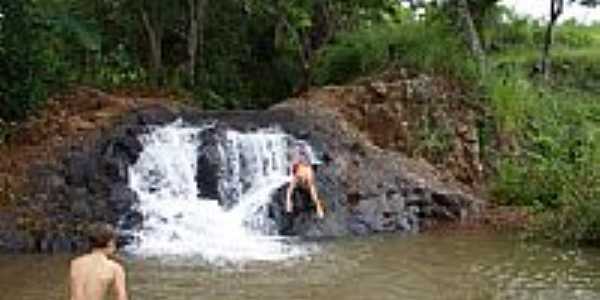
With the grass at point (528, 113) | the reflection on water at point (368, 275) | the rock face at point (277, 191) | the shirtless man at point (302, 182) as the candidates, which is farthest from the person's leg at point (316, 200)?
the grass at point (528, 113)

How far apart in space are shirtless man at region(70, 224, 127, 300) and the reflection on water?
5.32 metres

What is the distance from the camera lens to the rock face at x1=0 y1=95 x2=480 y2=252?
22069mm

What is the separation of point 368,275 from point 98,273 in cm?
785

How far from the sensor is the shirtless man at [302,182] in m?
22.4

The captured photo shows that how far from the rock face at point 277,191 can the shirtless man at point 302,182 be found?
14.9 inches

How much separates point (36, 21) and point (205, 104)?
648 centimetres

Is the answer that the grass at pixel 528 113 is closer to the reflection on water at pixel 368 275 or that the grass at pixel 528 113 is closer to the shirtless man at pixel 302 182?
the reflection on water at pixel 368 275

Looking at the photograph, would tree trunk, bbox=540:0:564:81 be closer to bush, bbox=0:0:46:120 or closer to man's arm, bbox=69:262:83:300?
bush, bbox=0:0:46:120

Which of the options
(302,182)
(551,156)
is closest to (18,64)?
(302,182)

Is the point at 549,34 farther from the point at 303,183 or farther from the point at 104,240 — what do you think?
the point at 104,240

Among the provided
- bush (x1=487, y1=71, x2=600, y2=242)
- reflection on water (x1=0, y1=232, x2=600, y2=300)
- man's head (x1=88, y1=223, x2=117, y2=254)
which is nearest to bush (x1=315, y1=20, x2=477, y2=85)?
bush (x1=487, y1=71, x2=600, y2=242)

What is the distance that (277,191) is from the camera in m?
24.0

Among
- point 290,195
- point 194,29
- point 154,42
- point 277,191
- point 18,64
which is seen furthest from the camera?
point 154,42

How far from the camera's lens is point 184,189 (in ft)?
79.6
